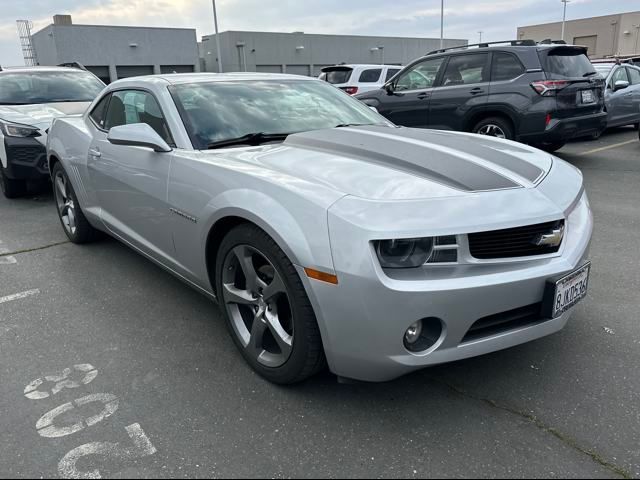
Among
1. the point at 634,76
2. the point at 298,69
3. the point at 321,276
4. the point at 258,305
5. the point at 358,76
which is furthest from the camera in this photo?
the point at 298,69

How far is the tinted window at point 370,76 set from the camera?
43.9ft

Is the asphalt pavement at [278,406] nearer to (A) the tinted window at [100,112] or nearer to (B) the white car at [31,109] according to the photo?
(A) the tinted window at [100,112]

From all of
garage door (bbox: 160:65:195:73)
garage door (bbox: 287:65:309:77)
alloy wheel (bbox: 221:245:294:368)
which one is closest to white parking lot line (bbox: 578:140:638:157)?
alloy wheel (bbox: 221:245:294:368)

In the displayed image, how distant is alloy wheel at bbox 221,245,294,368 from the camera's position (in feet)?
8.15

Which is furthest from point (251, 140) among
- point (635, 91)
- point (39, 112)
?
point (635, 91)

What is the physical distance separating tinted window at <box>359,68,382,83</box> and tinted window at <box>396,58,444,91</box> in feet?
14.4

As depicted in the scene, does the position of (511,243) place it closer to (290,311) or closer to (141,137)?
(290,311)

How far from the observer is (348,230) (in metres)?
2.07

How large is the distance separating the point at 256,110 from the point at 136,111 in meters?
0.98

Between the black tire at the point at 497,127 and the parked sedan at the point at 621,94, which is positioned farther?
the parked sedan at the point at 621,94

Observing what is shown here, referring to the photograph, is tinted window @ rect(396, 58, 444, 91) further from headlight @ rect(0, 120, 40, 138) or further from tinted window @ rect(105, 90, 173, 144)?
tinted window @ rect(105, 90, 173, 144)

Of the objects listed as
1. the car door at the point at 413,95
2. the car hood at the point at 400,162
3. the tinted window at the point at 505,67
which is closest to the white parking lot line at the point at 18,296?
the car hood at the point at 400,162

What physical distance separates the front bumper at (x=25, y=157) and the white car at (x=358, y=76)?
26.2 feet

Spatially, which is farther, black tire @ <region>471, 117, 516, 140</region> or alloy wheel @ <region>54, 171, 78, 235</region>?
black tire @ <region>471, 117, 516, 140</region>
